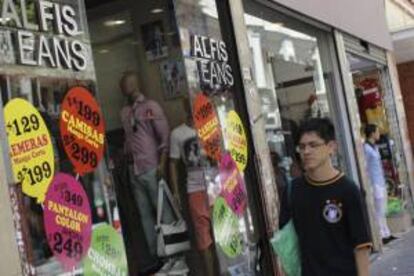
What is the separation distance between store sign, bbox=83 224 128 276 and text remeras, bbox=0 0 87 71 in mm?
1045

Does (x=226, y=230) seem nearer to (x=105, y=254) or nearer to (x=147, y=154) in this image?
(x=147, y=154)

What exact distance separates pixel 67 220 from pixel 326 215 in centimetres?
155

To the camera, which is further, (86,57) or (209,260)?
(209,260)

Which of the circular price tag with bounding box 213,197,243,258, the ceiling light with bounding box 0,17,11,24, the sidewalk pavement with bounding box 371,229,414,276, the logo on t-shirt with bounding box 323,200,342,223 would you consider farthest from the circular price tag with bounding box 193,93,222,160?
the sidewalk pavement with bounding box 371,229,414,276

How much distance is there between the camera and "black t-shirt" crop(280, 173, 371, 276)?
Answer: 12.1ft

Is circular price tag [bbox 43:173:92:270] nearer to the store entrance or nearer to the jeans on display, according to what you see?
the store entrance

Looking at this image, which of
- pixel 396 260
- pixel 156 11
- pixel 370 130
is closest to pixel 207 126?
pixel 156 11

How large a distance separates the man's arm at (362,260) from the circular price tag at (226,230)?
2.67m

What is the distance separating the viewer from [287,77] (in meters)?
8.91

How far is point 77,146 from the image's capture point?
4.56m

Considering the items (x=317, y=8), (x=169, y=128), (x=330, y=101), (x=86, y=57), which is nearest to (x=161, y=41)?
(x=169, y=128)

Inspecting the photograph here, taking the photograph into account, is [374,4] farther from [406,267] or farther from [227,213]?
[227,213]

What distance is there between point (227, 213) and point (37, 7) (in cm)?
273

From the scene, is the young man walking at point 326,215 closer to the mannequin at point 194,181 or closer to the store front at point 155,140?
the store front at point 155,140
